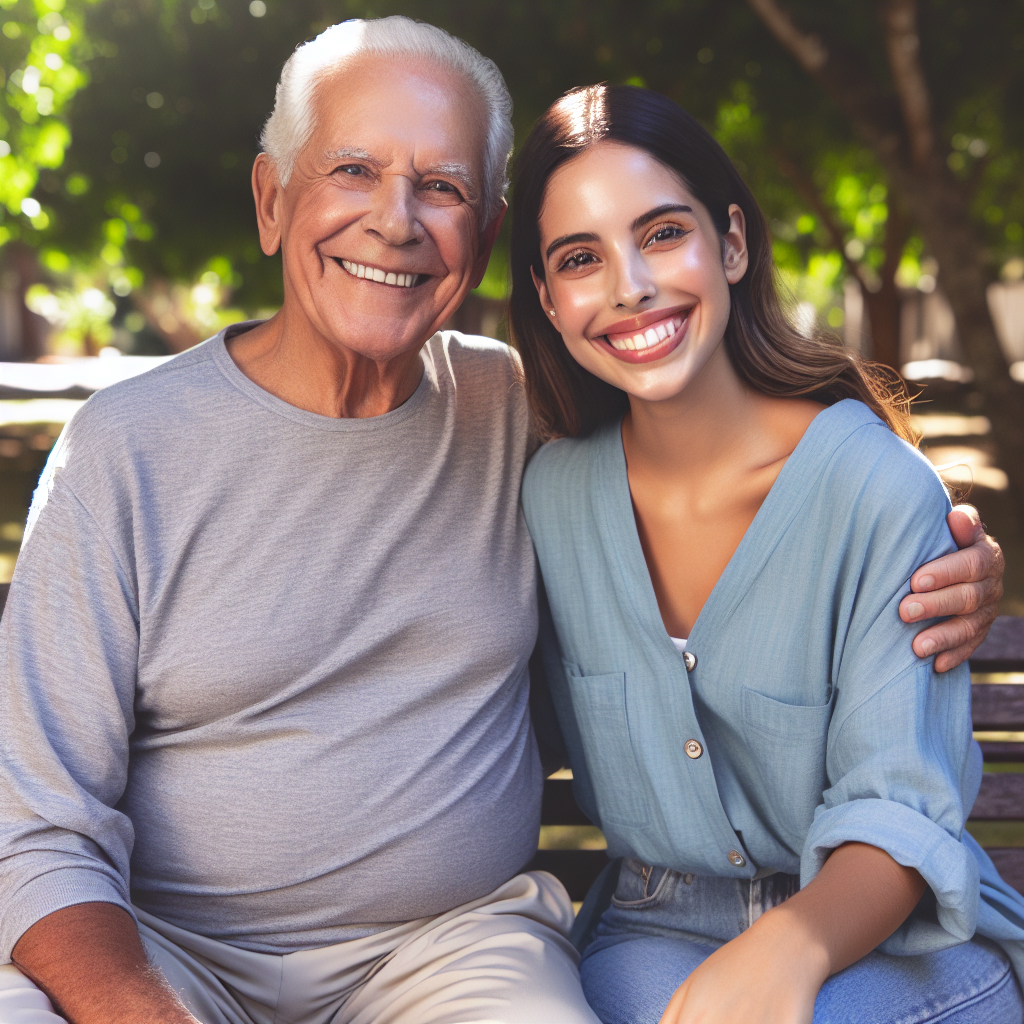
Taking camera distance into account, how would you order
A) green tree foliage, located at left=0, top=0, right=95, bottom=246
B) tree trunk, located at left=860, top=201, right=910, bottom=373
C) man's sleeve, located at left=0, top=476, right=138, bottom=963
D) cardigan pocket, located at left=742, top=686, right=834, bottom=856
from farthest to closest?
tree trunk, located at left=860, top=201, right=910, bottom=373
green tree foliage, located at left=0, top=0, right=95, bottom=246
cardigan pocket, located at left=742, top=686, right=834, bottom=856
man's sleeve, located at left=0, top=476, right=138, bottom=963

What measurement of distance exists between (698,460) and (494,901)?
0.92m

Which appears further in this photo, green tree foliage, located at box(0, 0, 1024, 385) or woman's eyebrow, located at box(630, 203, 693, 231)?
green tree foliage, located at box(0, 0, 1024, 385)

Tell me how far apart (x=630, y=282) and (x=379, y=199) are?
49 cm

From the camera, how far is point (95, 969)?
1745 mm

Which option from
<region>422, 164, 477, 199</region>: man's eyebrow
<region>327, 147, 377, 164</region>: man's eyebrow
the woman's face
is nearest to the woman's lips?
the woman's face

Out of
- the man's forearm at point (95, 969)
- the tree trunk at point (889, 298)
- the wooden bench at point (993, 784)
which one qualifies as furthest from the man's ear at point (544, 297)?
the tree trunk at point (889, 298)

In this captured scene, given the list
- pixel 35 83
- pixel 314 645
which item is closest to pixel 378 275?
pixel 314 645

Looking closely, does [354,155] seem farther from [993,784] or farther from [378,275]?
[993,784]

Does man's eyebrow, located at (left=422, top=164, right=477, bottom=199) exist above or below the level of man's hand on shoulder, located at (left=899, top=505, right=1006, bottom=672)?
above

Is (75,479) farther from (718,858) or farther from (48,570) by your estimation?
(718,858)

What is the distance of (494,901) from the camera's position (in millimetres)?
2176

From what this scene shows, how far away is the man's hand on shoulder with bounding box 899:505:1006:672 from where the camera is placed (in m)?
1.93

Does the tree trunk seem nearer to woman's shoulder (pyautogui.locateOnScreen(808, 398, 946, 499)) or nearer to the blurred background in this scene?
the blurred background

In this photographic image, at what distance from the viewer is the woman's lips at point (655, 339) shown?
2.08 meters
